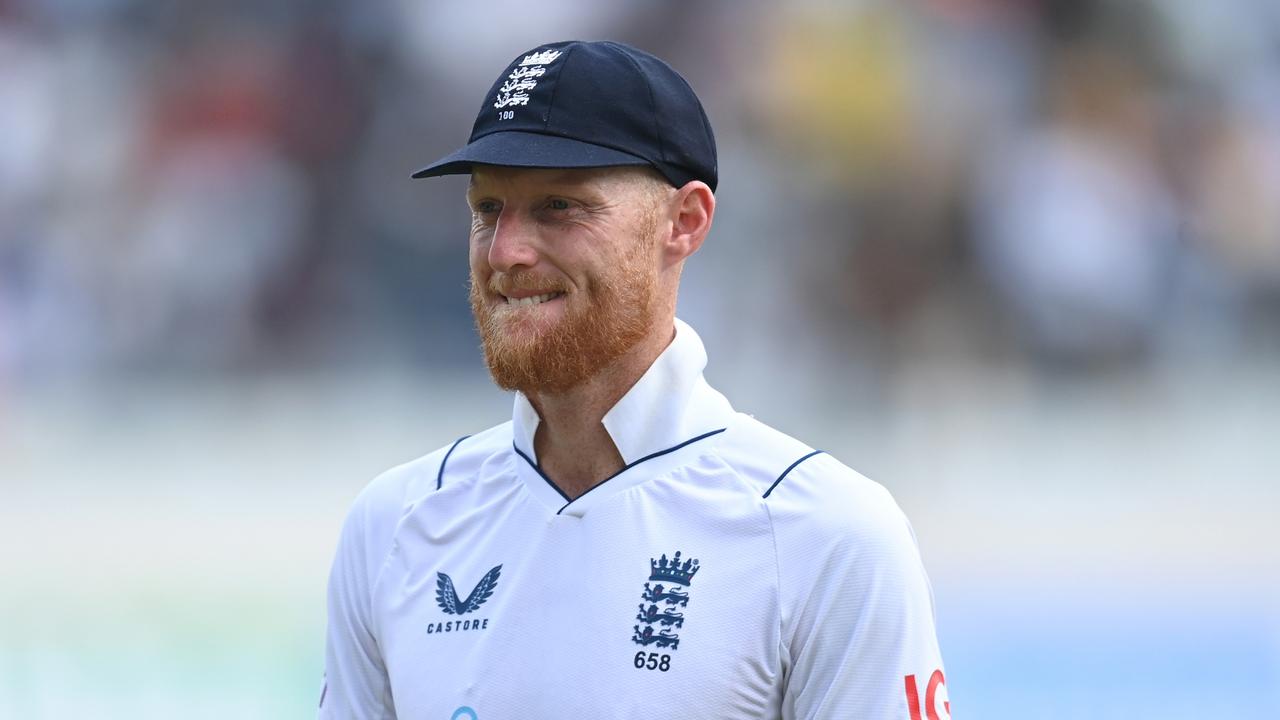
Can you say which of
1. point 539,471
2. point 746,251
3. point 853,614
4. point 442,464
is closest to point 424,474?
point 442,464

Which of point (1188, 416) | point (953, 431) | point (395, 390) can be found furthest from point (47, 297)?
point (1188, 416)

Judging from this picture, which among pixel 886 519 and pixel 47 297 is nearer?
pixel 886 519

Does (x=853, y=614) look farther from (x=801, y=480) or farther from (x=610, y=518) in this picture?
(x=610, y=518)

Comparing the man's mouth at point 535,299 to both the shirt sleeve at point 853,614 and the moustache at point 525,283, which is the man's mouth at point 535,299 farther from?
the shirt sleeve at point 853,614

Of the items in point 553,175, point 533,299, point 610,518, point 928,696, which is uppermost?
point 553,175

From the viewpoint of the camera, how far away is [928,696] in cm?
211

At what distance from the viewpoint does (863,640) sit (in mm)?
2066

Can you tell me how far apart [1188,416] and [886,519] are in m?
8.95

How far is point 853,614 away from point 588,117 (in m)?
0.73

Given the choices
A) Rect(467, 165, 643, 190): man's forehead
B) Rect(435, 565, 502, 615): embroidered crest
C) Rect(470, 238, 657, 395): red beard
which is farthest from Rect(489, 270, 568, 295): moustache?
Rect(435, 565, 502, 615): embroidered crest

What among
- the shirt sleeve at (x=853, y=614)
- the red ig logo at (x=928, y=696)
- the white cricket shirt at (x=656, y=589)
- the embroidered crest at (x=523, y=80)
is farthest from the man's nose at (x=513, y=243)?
the red ig logo at (x=928, y=696)

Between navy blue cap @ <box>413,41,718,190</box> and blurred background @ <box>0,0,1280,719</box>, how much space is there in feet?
22.7

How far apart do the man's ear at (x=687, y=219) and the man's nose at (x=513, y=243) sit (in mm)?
207

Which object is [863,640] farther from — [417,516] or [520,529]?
[417,516]
